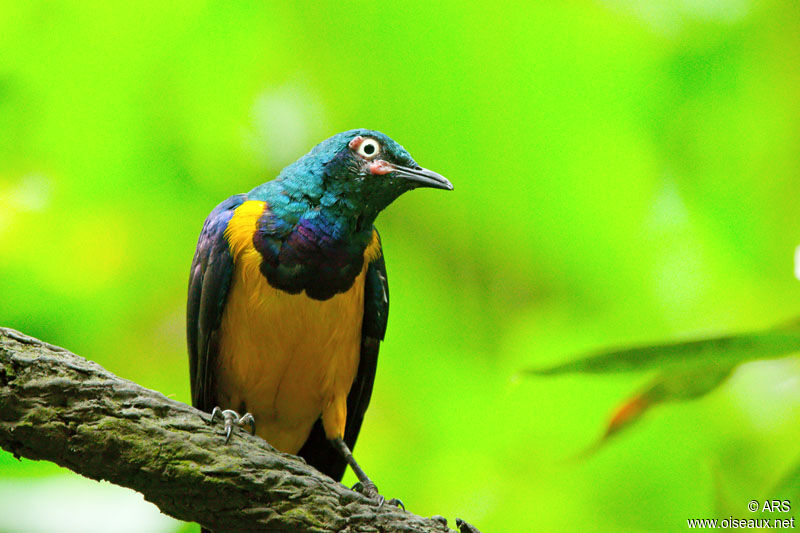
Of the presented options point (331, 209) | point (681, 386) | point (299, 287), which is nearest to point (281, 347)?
point (299, 287)

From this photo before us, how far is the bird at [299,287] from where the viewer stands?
370 centimetres

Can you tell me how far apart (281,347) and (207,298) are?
0.41 meters

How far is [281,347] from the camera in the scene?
3.75 meters

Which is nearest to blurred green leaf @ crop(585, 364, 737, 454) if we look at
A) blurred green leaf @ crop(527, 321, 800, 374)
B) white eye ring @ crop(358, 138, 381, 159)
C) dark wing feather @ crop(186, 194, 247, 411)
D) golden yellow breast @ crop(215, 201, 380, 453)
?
blurred green leaf @ crop(527, 321, 800, 374)

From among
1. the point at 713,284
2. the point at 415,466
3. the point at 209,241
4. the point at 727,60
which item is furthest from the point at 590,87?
the point at 209,241

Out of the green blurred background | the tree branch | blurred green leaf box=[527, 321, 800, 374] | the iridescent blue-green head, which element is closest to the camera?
the tree branch

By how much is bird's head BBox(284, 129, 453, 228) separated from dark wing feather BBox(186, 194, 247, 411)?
469 mm

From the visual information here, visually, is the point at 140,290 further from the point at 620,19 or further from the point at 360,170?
the point at 620,19

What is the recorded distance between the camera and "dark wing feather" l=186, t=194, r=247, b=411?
3.74 meters

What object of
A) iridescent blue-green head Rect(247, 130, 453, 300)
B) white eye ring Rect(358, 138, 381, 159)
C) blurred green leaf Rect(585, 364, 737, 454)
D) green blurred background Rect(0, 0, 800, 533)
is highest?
green blurred background Rect(0, 0, 800, 533)

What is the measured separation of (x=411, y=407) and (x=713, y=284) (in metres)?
2.35

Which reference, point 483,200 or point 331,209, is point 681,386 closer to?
point 331,209

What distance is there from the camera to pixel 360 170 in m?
3.78

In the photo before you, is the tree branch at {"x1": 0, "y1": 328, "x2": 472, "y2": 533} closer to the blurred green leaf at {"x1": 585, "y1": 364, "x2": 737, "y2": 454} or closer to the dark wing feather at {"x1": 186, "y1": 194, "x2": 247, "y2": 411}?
the dark wing feather at {"x1": 186, "y1": 194, "x2": 247, "y2": 411}
